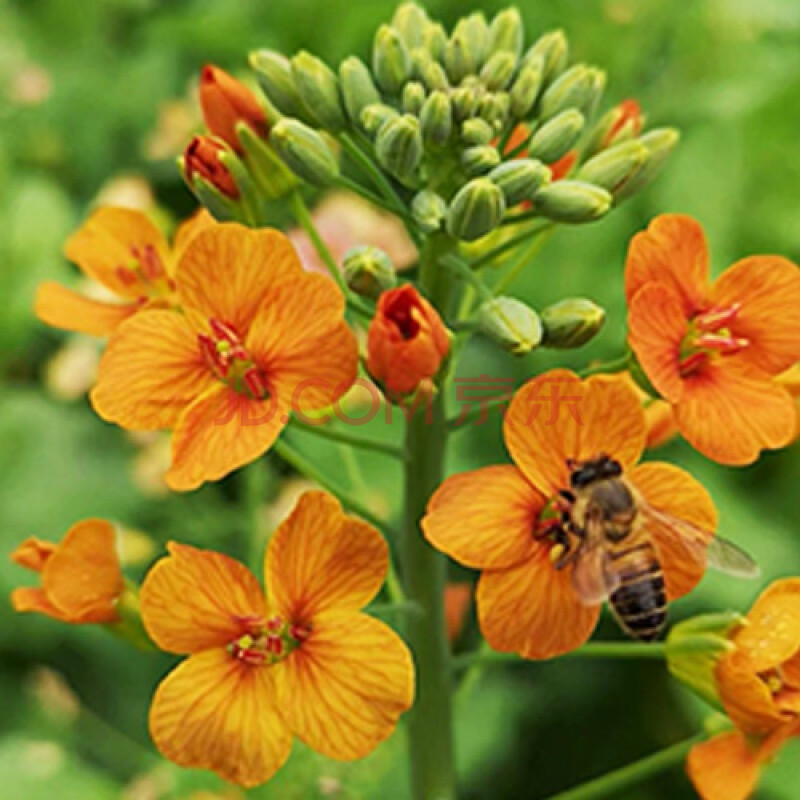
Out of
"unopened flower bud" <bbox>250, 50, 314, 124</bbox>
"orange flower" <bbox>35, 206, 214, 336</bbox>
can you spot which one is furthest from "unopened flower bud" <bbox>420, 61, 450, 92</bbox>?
"orange flower" <bbox>35, 206, 214, 336</bbox>

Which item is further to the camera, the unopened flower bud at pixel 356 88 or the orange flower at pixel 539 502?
the unopened flower bud at pixel 356 88

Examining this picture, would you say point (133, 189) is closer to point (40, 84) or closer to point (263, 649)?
point (40, 84)

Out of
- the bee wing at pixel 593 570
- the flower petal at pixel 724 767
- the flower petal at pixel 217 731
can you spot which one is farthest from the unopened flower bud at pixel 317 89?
the flower petal at pixel 724 767

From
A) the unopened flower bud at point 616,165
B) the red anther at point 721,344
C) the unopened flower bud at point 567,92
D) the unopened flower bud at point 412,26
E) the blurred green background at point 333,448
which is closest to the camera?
the red anther at point 721,344

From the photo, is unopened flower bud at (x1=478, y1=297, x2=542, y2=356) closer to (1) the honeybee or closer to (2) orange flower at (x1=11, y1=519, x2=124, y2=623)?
(1) the honeybee

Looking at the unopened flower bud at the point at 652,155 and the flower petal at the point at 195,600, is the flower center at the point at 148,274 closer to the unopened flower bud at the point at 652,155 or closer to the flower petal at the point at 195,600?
the flower petal at the point at 195,600

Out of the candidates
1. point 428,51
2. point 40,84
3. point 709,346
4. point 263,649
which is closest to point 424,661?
point 263,649
